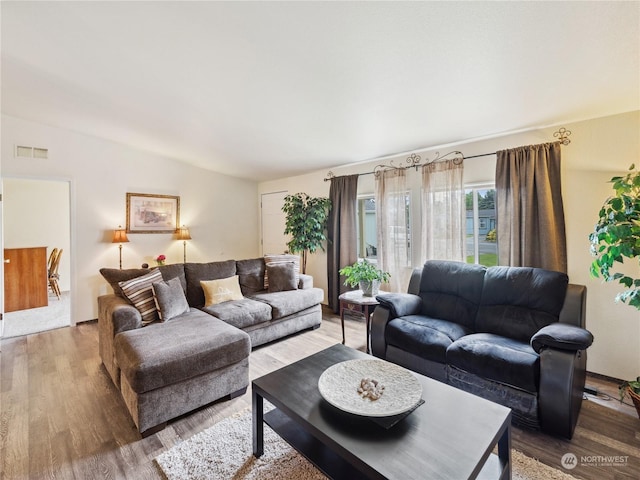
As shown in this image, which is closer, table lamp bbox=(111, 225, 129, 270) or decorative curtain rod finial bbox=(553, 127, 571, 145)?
decorative curtain rod finial bbox=(553, 127, 571, 145)

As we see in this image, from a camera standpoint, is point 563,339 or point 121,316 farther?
point 121,316

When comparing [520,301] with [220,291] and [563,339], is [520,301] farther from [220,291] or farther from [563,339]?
[220,291]

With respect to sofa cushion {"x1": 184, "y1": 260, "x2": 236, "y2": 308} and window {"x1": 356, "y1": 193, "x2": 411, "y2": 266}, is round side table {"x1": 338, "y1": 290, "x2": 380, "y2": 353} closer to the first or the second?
window {"x1": 356, "y1": 193, "x2": 411, "y2": 266}

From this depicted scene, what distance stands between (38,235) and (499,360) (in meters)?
7.77

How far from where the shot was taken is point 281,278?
12.5 feet

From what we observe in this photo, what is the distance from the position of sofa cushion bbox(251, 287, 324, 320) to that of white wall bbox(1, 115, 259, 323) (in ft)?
7.69

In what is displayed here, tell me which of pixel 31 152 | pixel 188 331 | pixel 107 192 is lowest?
pixel 188 331

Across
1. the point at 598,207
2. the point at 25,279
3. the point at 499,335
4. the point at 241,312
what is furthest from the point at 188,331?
the point at 25,279

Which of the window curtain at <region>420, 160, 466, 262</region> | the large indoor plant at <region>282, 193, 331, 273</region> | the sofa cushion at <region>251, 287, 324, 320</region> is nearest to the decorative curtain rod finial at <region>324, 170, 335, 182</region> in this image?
the large indoor plant at <region>282, 193, 331, 273</region>

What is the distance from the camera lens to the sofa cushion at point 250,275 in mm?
3781

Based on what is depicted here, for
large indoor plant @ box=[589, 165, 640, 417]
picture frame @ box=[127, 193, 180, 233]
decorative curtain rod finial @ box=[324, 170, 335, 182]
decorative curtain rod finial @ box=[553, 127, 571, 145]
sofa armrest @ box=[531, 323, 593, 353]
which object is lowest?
sofa armrest @ box=[531, 323, 593, 353]

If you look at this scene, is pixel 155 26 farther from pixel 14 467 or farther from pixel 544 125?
pixel 544 125

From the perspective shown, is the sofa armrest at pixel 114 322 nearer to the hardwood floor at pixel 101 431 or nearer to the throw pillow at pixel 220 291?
the hardwood floor at pixel 101 431

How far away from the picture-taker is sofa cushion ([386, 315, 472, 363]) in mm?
2297
